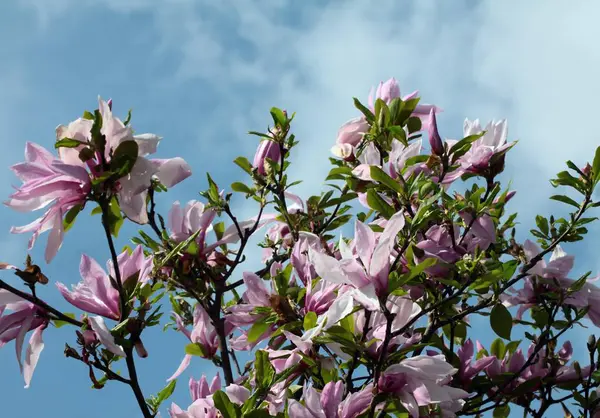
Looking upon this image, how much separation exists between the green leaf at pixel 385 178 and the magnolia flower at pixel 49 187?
2.68 ft

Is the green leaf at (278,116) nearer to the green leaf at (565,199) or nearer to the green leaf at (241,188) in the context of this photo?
the green leaf at (241,188)

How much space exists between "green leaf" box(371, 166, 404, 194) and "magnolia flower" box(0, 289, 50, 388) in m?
1.00

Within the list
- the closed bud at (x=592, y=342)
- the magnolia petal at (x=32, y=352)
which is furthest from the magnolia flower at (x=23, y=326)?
the closed bud at (x=592, y=342)

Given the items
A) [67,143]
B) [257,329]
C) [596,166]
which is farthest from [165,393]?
[596,166]

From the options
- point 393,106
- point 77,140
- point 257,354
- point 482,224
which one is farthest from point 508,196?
point 77,140

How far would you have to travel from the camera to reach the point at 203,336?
2648mm

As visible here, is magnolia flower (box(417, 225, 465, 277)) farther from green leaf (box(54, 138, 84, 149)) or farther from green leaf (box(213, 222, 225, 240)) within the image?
green leaf (box(54, 138, 84, 149))

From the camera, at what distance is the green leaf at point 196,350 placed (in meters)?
2.64

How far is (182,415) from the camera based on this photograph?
220cm

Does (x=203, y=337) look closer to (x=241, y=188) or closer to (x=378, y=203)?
(x=241, y=188)

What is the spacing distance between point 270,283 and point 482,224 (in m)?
0.71

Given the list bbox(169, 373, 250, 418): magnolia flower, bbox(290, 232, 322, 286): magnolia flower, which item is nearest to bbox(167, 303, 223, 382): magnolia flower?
bbox(169, 373, 250, 418): magnolia flower

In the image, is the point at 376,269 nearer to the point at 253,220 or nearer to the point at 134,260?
the point at 134,260

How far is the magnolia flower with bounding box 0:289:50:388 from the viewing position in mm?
1994
